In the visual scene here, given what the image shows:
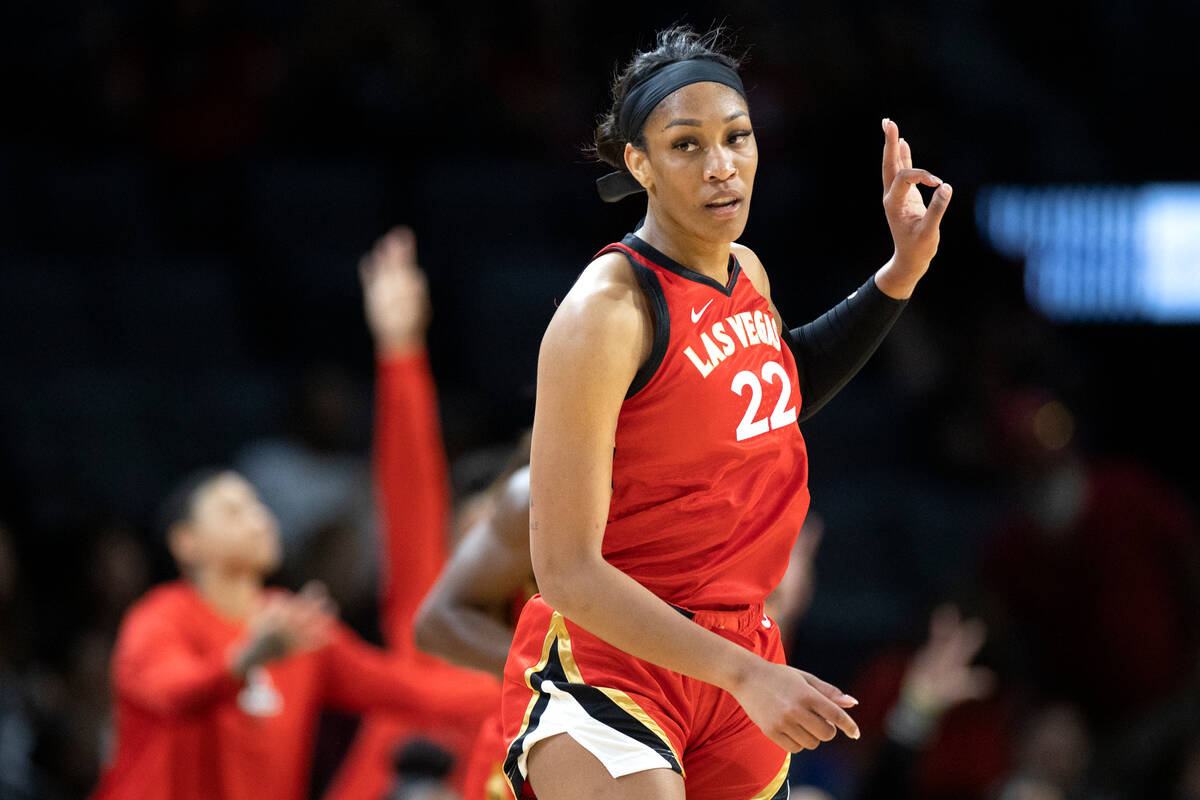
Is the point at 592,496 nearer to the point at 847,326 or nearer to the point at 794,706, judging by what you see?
the point at 794,706

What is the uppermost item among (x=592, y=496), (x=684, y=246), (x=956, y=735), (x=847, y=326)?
(x=684, y=246)

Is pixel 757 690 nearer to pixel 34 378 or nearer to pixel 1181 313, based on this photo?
pixel 34 378

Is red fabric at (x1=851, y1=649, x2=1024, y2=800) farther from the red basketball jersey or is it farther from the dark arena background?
the red basketball jersey

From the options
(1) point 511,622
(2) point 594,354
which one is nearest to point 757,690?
(2) point 594,354

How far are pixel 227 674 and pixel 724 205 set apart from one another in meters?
2.63

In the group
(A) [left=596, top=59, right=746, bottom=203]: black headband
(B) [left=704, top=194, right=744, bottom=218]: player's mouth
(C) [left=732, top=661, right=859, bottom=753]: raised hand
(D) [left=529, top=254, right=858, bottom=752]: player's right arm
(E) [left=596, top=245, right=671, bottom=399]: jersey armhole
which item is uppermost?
(A) [left=596, top=59, right=746, bottom=203]: black headband

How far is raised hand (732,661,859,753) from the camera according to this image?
2240mm

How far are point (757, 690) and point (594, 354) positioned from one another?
51 centimetres

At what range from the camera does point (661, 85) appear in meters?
2.59

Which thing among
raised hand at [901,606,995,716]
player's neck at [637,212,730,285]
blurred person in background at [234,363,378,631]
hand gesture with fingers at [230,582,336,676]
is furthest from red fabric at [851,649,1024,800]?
player's neck at [637,212,730,285]

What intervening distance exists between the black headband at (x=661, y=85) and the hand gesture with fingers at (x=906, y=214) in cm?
30

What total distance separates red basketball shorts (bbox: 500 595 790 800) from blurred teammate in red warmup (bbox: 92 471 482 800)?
2.15m

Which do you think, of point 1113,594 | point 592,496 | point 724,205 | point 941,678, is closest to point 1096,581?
point 1113,594

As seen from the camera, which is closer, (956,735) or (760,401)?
(760,401)
